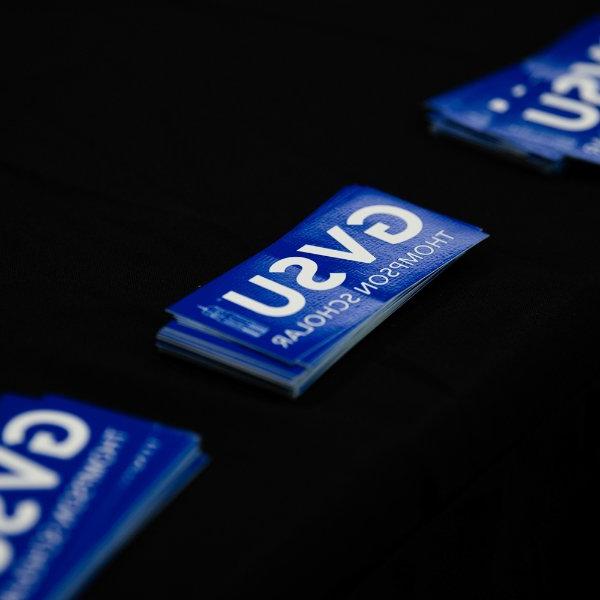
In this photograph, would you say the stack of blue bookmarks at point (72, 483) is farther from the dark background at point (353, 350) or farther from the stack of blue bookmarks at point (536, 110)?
the stack of blue bookmarks at point (536, 110)

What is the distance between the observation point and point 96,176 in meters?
1.23

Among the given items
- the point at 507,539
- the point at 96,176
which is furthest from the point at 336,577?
the point at 96,176

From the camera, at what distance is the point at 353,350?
0.91 metres

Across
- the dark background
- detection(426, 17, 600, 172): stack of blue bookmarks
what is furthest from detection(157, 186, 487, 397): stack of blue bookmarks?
detection(426, 17, 600, 172): stack of blue bookmarks

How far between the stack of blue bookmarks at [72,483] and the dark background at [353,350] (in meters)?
0.02

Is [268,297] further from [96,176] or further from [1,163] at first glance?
Answer: [1,163]

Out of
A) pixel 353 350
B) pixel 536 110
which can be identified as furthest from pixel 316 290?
pixel 536 110

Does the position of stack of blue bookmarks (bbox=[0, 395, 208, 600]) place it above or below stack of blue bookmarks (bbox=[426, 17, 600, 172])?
below

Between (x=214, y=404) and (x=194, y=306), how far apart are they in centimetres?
10

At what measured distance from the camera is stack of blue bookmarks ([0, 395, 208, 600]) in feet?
2.20

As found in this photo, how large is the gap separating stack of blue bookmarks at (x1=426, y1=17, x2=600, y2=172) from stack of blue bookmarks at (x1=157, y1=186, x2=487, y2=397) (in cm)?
23

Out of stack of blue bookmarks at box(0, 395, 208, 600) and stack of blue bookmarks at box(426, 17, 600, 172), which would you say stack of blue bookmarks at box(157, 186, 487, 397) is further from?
stack of blue bookmarks at box(426, 17, 600, 172)

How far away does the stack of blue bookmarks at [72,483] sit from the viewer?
0.67m

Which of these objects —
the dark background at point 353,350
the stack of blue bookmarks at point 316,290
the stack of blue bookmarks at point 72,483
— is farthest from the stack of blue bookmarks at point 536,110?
the stack of blue bookmarks at point 72,483
